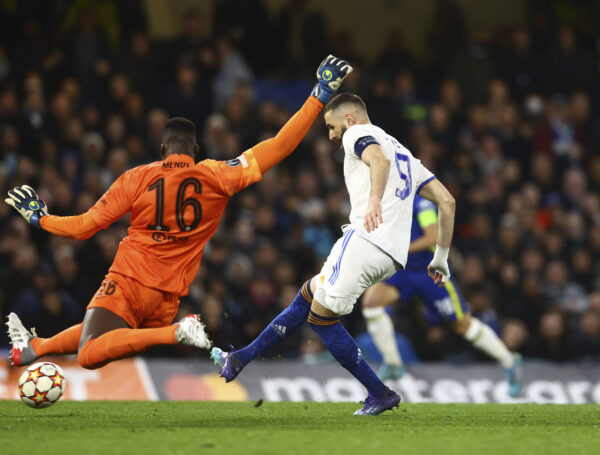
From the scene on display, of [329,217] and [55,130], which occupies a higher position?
[55,130]

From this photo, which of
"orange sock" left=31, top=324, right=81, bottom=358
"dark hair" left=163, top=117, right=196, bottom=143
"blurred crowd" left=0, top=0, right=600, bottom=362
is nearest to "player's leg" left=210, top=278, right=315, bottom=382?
"orange sock" left=31, top=324, right=81, bottom=358

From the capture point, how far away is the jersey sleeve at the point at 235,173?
21.6ft

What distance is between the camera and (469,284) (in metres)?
12.0

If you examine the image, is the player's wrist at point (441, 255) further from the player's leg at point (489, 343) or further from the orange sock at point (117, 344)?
the player's leg at point (489, 343)

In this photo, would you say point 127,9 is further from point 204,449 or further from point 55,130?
point 204,449

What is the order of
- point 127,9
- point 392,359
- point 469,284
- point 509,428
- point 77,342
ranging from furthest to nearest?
1. point 127,9
2. point 469,284
3. point 392,359
4. point 77,342
5. point 509,428

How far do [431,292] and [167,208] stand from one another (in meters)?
3.76

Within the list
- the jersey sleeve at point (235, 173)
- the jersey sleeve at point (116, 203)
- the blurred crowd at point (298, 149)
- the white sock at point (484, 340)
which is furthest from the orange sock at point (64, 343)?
the white sock at point (484, 340)

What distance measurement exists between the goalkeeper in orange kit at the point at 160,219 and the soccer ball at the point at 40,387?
0.18 m

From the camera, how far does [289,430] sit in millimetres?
5758

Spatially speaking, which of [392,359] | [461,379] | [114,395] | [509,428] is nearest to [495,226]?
[461,379]

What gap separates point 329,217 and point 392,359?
11.3 ft

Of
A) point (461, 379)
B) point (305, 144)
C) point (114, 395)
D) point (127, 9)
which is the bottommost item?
point (461, 379)

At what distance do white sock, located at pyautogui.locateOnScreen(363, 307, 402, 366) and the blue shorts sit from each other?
30cm
